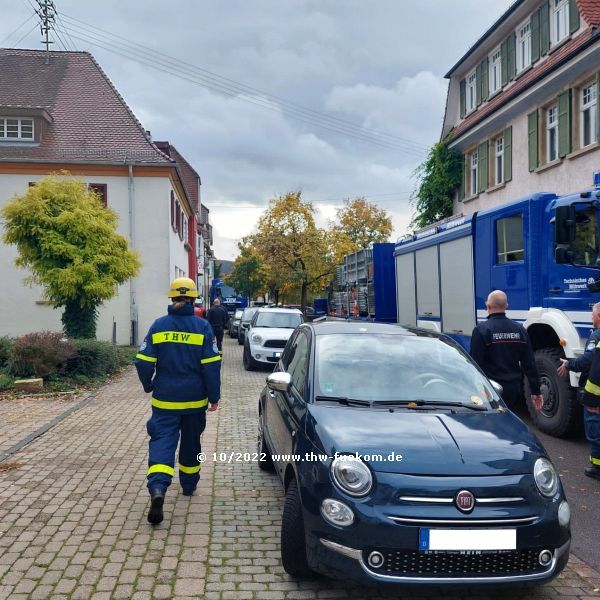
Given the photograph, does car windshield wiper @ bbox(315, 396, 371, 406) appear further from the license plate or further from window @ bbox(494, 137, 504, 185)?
window @ bbox(494, 137, 504, 185)

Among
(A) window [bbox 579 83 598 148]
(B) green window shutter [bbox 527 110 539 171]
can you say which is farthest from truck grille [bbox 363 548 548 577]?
(B) green window shutter [bbox 527 110 539 171]

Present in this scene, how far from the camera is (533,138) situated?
664 inches

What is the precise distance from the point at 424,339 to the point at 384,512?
2.10 meters

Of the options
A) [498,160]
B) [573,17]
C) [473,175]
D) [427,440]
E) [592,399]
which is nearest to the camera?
[427,440]

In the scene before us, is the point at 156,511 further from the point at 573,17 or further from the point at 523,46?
the point at 523,46

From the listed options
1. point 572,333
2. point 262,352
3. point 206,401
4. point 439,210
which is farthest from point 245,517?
point 439,210

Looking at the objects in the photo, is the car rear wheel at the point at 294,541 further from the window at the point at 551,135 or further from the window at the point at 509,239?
the window at the point at 551,135

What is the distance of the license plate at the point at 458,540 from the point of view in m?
3.14

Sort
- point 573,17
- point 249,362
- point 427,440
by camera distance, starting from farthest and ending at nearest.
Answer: point 573,17
point 249,362
point 427,440

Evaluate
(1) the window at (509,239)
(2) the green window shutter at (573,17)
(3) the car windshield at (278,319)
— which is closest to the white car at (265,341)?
(3) the car windshield at (278,319)

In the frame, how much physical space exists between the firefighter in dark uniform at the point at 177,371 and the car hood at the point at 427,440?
1239mm

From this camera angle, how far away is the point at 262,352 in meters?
14.8

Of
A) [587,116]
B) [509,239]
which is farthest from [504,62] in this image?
[509,239]

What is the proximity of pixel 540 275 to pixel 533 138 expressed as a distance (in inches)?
418
